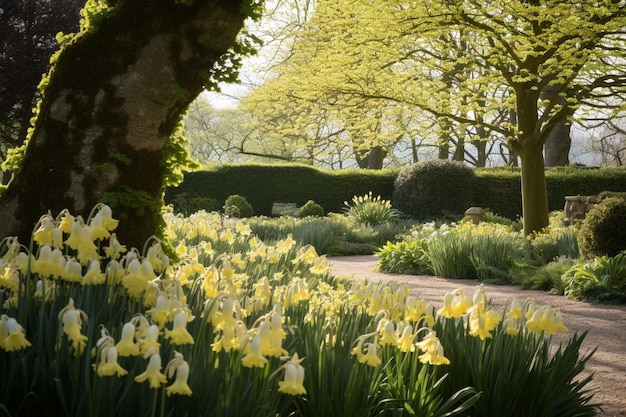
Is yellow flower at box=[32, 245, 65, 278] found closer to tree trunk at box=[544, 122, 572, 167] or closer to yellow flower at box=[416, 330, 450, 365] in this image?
yellow flower at box=[416, 330, 450, 365]

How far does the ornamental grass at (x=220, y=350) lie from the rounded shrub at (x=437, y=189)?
557 inches

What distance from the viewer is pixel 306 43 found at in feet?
71.4

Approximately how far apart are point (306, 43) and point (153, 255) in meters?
19.9

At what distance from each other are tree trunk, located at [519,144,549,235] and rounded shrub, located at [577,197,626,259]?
3137 mm

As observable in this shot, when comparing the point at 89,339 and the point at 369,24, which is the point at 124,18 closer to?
the point at 89,339

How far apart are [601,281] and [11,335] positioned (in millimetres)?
6922

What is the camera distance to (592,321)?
637 cm

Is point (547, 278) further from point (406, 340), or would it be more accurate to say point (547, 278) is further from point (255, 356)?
point (255, 356)

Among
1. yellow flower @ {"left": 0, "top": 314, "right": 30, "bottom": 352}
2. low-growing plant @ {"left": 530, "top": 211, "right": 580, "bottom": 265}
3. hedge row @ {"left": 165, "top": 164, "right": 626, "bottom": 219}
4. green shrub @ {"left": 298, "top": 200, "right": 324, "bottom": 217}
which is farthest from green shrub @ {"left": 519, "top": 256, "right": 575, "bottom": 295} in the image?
hedge row @ {"left": 165, "top": 164, "right": 626, "bottom": 219}

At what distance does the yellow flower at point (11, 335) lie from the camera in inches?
75.2

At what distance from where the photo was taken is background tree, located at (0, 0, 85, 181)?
64.6 ft

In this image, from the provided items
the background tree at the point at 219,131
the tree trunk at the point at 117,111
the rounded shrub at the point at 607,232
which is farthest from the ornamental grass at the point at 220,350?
the background tree at the point at 219,131

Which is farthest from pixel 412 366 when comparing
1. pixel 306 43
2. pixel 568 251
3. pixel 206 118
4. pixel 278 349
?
pixel 206 118

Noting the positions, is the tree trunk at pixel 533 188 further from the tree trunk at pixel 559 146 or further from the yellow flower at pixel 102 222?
the tree trunk at pixel 559 146
